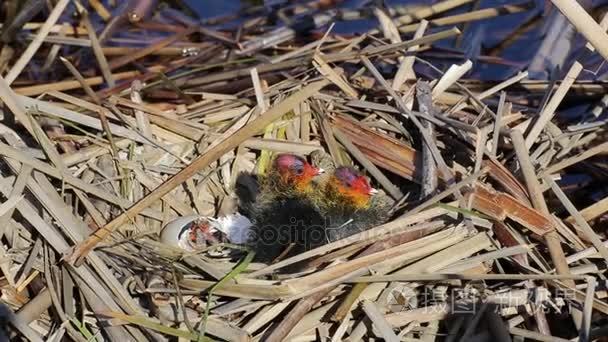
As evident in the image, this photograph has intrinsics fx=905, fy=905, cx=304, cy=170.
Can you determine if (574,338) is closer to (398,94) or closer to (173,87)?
(398,94)

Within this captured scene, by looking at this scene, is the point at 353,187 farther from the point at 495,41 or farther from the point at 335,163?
the point at 495,41

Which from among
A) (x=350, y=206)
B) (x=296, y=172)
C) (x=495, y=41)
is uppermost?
(x=495, y=41)

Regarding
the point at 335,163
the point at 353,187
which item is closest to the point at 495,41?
the point at 335,163

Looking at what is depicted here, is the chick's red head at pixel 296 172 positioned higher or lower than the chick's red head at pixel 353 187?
higher

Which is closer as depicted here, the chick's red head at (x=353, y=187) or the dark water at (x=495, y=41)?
the chick's red head at (x=353, y=187)

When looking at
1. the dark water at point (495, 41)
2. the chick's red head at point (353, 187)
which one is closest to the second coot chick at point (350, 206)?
the chick's red head at point (353, 187)

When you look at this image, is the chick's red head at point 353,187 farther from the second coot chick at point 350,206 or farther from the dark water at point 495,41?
the dark water at point 495,41
